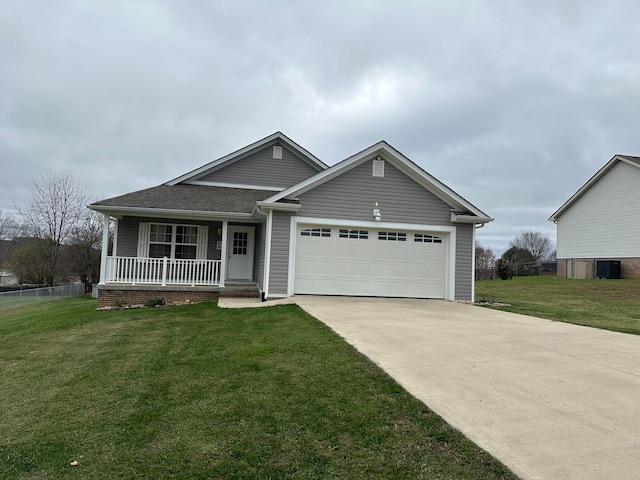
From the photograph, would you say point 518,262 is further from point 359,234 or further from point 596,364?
point 596,364

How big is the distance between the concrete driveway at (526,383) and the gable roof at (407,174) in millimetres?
4767

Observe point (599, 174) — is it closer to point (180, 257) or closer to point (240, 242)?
point (240, 242)

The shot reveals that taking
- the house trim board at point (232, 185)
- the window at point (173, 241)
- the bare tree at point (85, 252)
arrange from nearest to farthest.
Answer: the window at point (173, 241) → the house trim board at point (232, 185) → the bare tree at point (85, 252)

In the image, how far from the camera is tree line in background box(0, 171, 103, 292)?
90.8 ft

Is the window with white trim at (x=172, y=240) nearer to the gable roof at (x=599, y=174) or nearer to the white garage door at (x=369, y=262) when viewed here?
the white garage door at (x=369, y=262)

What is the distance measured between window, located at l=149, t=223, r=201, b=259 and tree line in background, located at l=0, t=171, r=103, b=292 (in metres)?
16.2

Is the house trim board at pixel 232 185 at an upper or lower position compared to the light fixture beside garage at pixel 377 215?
upper

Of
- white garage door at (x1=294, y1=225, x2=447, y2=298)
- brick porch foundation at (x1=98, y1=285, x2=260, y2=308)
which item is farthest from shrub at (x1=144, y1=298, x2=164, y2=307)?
white garage door at (x1=294, y1=225, x2=447, y2=298)

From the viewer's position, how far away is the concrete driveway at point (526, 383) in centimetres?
291

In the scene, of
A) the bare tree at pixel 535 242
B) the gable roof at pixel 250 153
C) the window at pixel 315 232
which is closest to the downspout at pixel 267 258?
the window at pixel 315 232

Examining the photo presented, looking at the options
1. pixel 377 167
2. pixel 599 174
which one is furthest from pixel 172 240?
pixel 599 174

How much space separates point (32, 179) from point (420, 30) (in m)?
28.0

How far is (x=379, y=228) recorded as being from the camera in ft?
41.8

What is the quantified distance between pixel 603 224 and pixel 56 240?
3692cm
